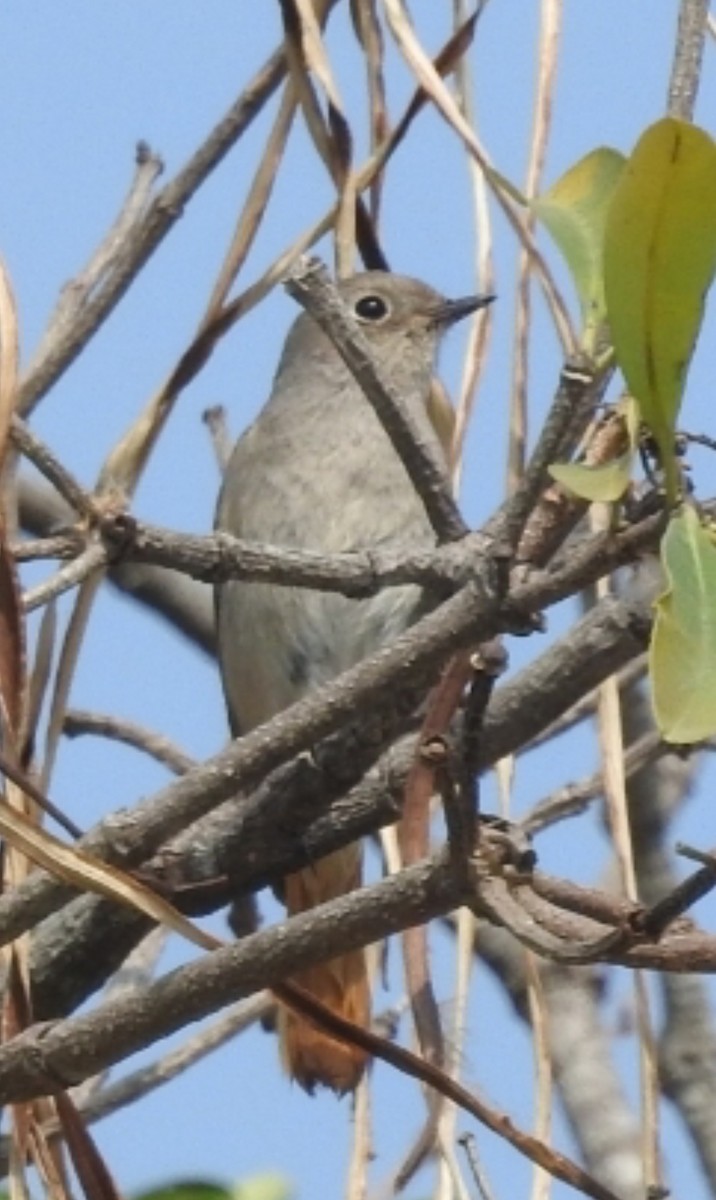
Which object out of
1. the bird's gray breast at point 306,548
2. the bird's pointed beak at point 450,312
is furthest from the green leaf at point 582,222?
the bird's pointed beak at point 450,312

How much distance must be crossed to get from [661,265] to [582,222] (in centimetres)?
20

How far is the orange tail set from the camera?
270 centimetres

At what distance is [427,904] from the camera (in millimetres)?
1446

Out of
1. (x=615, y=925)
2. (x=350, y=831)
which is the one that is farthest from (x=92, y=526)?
(x=350, y=831)

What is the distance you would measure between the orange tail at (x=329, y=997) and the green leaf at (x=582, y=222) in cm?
85

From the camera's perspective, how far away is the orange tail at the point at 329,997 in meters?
2.70

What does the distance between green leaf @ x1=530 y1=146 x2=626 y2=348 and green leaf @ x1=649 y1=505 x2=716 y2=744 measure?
8.3 inches

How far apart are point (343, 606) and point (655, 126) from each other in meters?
2.65

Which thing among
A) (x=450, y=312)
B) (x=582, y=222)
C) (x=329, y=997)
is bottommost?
(x=582, y=222)

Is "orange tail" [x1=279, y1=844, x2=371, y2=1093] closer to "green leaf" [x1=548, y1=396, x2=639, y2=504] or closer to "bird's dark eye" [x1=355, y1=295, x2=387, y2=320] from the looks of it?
"green leaf" [x1=548, y1=396, x2=639, y2=504]

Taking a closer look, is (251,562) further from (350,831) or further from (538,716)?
(350,831)

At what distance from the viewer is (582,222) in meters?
1.46

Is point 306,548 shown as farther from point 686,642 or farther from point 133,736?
point 686,642

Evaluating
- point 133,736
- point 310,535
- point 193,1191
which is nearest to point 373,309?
point 310,535
